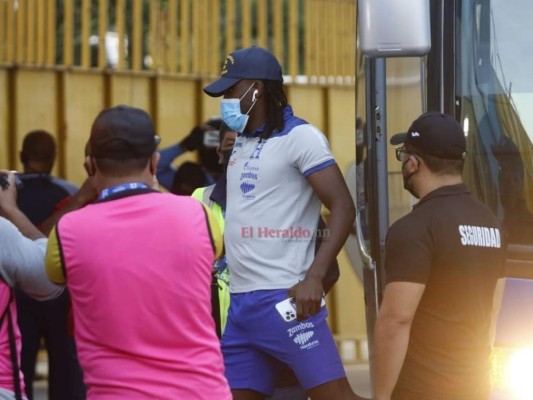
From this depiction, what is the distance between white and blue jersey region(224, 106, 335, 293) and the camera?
17.5ft

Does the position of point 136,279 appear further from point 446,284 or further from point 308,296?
point 308,296

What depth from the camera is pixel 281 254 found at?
533 cm

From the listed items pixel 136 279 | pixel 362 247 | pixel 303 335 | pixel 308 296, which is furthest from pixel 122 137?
pixel 362 247

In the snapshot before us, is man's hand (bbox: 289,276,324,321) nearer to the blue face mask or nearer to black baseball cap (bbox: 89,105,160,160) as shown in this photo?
the blue face mask

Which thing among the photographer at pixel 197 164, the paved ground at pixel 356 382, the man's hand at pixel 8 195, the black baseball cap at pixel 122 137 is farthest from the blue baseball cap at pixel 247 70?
the paved ground at pixel 356 382

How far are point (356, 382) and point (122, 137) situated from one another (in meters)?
7.37

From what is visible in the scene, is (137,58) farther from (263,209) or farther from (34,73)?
(263,209)

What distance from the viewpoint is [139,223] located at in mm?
3807

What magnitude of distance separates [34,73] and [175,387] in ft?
24.1

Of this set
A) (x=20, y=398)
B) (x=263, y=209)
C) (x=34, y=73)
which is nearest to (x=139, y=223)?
(x=20, y=398)

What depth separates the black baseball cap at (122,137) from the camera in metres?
3.87

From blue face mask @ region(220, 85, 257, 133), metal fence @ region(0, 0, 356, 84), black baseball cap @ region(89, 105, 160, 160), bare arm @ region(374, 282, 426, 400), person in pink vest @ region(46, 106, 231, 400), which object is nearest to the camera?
person in pink vest @ region(46, 106, 231, 400)

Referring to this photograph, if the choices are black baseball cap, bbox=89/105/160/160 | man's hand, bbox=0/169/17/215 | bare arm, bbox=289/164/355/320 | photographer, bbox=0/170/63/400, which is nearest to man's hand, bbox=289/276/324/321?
bare arm, bbox=289/164/355/320

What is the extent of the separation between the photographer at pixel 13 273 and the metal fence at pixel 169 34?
246 inches
